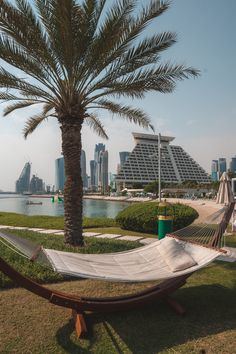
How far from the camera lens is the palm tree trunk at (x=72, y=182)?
764cm

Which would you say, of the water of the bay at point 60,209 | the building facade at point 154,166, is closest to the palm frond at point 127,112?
the water of the bay at point 60,209

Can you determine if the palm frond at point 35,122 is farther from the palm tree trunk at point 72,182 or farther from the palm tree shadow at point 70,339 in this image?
the palm tree shadow at point 70,339

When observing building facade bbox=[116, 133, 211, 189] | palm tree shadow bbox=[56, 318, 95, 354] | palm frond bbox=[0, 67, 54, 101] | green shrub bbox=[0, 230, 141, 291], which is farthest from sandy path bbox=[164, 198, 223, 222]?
building facade bbox=[116, 133, 211, 189]

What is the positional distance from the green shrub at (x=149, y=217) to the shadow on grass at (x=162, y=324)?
19.1ft

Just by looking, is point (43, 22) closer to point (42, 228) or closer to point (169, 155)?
point (42, 228)

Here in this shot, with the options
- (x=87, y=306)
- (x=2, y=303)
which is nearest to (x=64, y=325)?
(x=87, y=306)

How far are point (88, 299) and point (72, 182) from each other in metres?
4.03

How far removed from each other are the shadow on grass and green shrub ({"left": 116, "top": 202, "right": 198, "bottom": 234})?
583cm

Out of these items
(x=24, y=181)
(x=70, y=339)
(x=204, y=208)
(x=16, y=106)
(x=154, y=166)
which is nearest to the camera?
(x=70, y=339)

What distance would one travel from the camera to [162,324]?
156 inches

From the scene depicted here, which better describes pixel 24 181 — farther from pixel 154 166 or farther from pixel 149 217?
pixel 149 217

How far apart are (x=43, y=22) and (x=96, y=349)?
6264 millimetres

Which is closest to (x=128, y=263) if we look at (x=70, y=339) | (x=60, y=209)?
(x=70, y=339)

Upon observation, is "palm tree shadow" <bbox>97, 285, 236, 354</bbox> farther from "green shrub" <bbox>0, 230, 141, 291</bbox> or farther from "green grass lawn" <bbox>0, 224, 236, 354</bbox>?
"green shrub" <bbox>0, 230, 141, 291</bbox>
